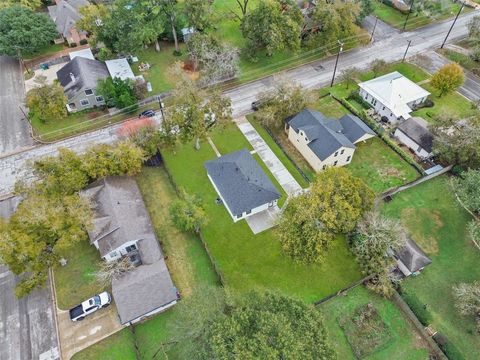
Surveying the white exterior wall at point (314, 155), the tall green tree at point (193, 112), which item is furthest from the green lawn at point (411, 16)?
the tall green tree at point (193, 112)

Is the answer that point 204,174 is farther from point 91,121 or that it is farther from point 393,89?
point 393,89

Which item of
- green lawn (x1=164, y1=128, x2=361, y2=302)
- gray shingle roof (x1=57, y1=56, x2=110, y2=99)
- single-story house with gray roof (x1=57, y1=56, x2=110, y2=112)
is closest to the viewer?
green lawn (x1=164, y1=128, x2=361, y2=302)

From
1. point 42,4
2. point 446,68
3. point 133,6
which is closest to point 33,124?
point 133,6

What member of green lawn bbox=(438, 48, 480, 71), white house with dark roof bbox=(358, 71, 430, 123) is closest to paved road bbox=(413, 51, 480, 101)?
green lawn bbox=(438, 48, 480, 71)

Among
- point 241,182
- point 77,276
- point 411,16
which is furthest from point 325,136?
point 411,16

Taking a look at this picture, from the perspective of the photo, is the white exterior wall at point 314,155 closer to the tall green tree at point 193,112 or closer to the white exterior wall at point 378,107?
the tall green tree at point 193,112

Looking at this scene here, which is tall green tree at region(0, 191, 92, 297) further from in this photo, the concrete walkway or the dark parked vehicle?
the concrete walkway
